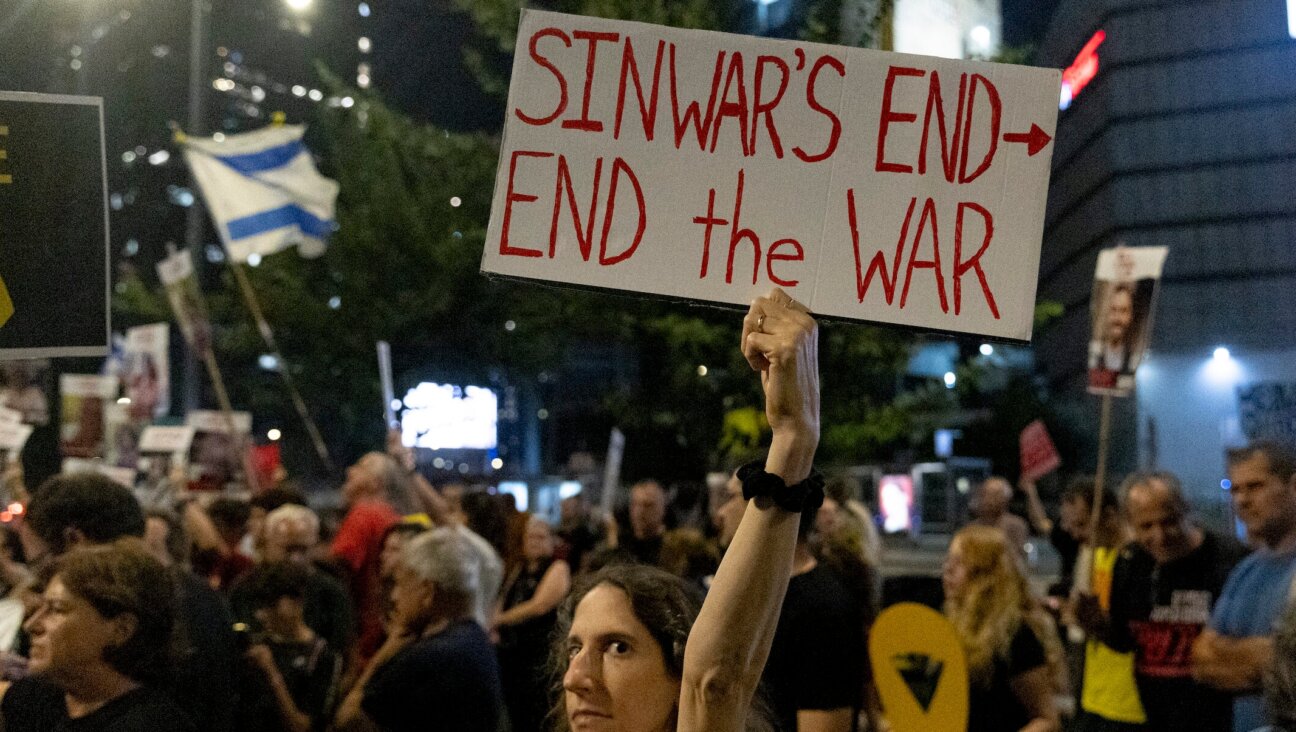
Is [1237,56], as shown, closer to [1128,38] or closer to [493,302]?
[1128,38]

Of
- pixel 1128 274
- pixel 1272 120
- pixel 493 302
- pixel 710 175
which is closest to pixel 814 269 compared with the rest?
pixel 710 175

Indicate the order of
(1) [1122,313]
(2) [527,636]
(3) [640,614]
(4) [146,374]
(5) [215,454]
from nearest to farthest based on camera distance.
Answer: (3) [640,614] < (2) [527,636] < (1) [1122,313] < (5) [215,454] < (4) [146,374]

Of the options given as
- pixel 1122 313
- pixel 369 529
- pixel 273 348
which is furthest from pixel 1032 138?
pixel 273 348

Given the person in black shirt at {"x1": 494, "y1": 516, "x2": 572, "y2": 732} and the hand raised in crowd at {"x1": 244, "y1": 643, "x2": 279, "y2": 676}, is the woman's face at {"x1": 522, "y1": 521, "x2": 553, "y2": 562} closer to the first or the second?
the person in black shirt at {"x1": 494, "y1": 516, "x2": 572, "y2": 732}

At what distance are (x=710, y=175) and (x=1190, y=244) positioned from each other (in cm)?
3715

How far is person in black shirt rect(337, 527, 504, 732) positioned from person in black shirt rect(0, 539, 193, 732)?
1143 millimetres

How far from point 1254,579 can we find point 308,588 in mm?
4106

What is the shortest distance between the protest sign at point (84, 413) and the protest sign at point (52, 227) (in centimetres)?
785

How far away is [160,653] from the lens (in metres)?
3.21

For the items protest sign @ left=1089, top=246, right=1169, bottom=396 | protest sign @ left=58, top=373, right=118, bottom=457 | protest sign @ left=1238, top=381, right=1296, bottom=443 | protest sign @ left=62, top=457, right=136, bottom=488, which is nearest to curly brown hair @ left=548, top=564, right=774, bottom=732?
protest sign @ left=1089, top=246, right=1169, bottom=396

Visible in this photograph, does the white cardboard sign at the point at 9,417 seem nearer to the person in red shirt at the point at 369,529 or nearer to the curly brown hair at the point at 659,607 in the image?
the person in red shirt at the point at 369,529

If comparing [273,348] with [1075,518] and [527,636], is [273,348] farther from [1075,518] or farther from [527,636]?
[1075,518]

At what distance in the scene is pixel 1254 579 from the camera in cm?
446

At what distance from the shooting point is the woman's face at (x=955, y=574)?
4.96 metres
